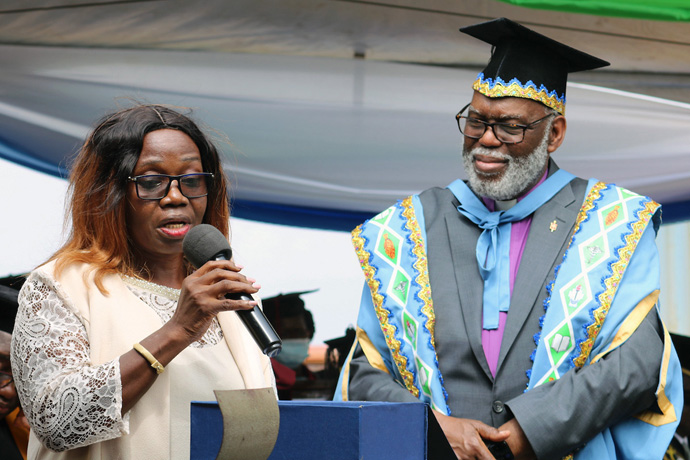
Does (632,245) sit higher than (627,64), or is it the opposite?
(627,64)

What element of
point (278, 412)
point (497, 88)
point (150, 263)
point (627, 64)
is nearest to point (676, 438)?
point (627, 64)

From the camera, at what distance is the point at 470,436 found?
104 inches

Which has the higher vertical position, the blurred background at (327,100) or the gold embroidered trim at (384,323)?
the blurred background at (327,100)

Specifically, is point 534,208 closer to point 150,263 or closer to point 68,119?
point 150,263

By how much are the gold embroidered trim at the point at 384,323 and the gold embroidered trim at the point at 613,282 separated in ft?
1.72

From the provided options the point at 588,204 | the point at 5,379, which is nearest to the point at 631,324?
the point at 588,204

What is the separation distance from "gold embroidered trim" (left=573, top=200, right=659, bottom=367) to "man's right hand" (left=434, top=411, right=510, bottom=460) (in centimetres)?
38

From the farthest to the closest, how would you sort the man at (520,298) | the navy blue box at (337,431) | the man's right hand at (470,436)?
the man at (520,298)
the man's right hand at (470,436)
the navy blue box at (337,431)

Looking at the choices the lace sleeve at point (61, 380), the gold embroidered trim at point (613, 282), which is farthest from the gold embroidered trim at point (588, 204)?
the lace sleeve at point (61, 380)

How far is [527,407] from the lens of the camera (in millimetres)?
2676

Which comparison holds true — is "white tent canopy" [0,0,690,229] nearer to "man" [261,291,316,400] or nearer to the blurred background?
the blurred background

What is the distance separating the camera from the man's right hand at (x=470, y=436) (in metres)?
2.60

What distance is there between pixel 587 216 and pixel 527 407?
74cm

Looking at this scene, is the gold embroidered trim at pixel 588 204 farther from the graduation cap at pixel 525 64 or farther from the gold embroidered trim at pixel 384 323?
the gold embroidered trim at pixel 384 323
